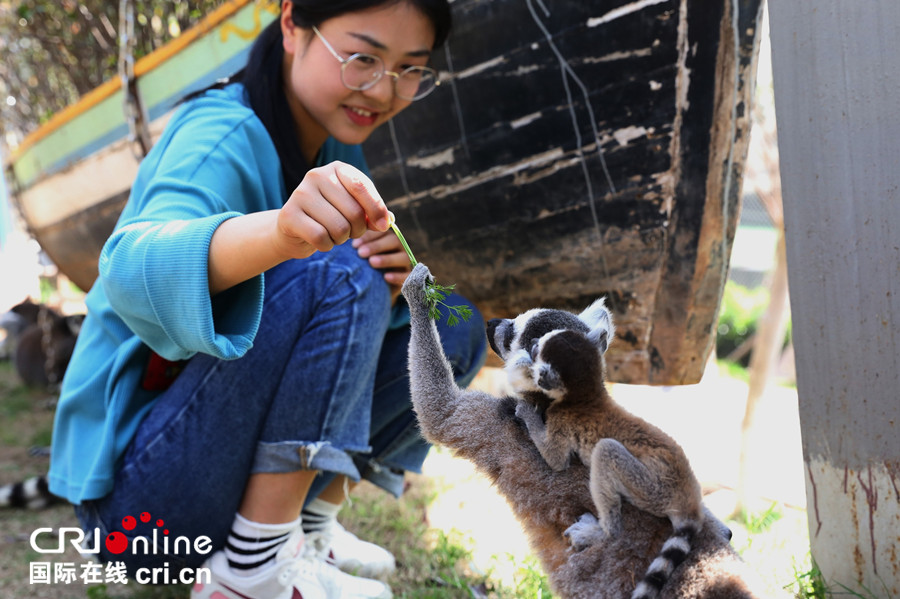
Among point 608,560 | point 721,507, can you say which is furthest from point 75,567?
point 721,507

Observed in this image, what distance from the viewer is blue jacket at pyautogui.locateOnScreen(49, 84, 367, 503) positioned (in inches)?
60.5

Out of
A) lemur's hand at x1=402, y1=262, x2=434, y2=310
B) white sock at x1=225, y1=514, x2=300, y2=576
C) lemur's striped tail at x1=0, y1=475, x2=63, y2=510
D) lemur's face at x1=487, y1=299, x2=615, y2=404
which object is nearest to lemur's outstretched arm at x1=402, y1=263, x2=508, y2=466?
lemur's hand at x1=402, y1=262, x2=434, y2=310

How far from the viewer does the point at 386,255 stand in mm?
2170

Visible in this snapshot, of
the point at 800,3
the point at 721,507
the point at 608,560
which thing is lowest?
the point at 721,507

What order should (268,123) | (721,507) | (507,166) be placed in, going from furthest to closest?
(721,507) < (507,166) < (268,123)

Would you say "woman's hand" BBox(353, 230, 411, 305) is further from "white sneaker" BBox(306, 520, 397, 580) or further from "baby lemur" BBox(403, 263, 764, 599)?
"white sneaker" BBox(306, 520, 397, 580)

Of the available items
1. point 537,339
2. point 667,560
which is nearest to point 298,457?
point 537,339

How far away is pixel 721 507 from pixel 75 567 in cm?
276

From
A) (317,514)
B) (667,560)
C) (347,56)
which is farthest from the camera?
(317,514)

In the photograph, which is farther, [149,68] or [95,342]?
[149,68]

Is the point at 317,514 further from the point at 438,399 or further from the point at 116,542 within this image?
the point at 438,399

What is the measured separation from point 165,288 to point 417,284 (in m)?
0.54

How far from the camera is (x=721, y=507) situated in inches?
132

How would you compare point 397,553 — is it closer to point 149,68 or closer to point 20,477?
point 20,477
